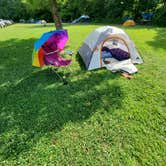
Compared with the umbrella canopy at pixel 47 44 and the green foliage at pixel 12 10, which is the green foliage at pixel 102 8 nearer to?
the green foliage at pixel 12 10

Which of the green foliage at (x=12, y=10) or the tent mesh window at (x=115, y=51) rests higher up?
the tent mesh window at (x=115, y=51)

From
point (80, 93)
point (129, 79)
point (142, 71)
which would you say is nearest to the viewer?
point (80, 93)

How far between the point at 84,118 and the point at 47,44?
2682 millimetres

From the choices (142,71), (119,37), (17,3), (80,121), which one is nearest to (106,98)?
(80,121)

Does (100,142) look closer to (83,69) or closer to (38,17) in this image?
(83,69)

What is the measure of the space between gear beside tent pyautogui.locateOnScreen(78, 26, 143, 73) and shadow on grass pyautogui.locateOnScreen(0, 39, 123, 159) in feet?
1.34

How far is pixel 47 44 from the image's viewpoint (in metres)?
5.31

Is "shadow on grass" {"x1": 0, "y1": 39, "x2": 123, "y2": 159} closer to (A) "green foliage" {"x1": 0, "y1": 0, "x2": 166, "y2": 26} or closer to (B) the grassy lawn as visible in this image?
(B) the grassy lawn

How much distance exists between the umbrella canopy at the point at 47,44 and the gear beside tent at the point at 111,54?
88 centimetres

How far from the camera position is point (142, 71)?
5.23 meters

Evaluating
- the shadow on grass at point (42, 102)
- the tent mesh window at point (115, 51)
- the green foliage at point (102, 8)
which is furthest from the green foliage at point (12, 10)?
the shadow on grass at point (42, 102)

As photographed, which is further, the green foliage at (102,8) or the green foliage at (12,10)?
the green foliage at (12,10)

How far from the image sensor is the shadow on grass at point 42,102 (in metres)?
3.18

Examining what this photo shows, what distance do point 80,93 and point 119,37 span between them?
2287 millimetres
